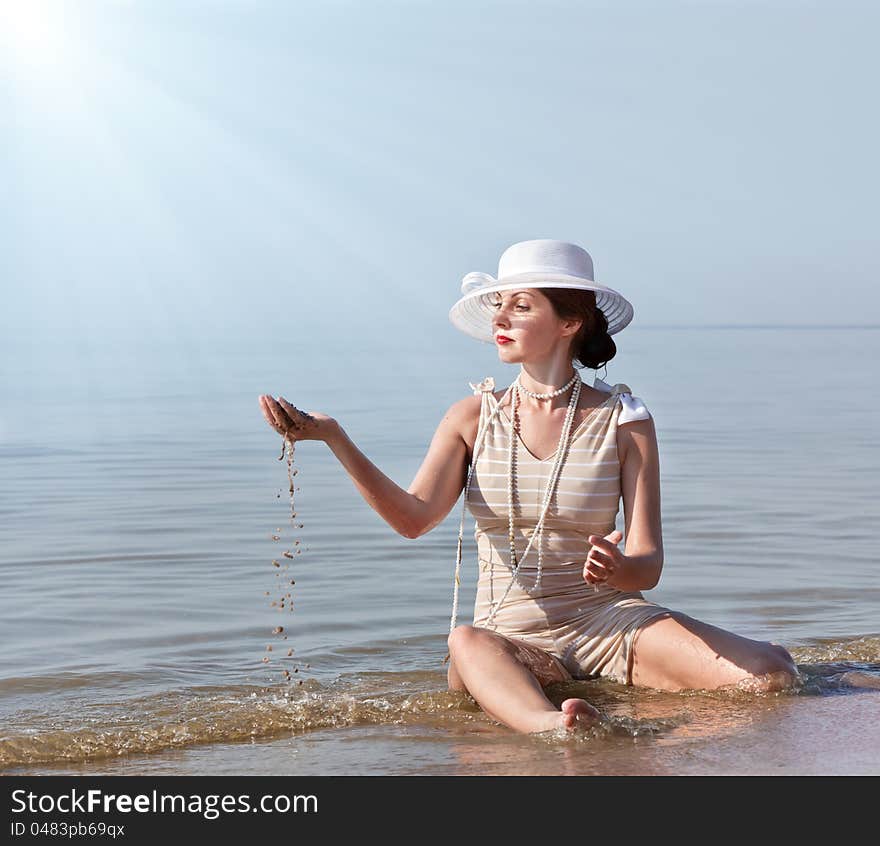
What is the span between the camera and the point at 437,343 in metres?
47.7

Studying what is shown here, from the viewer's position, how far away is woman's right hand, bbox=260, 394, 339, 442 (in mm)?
4422

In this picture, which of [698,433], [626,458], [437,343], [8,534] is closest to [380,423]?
[698,433]

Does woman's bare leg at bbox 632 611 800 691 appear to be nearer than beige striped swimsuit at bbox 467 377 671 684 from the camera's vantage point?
Yes

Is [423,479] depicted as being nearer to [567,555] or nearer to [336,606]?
[567,555]

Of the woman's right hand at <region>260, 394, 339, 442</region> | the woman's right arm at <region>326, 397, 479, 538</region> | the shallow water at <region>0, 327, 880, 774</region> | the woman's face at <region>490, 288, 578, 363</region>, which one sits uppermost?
the woman's face at <region>490, 288, 578, 363</region>

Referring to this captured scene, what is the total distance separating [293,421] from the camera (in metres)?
4.45

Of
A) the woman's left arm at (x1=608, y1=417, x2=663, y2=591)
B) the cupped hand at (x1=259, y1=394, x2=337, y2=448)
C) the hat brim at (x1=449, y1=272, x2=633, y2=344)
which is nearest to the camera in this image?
the cupped hand at (x1=259, y1=394, x2=337, y2=448)

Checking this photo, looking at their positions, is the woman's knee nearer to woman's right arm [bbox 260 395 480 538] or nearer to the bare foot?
woman's right arm [bbox 260 395 480 538]

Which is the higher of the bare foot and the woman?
the woman

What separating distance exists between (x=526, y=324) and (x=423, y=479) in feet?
2.10

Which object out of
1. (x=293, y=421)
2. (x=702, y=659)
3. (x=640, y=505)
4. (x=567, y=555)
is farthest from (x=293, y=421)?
(x=702, y=659)

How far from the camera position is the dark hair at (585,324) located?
498cm

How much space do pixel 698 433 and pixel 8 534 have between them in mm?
7799

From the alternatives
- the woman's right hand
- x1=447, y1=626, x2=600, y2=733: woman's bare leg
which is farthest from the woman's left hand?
the woman's right hand
